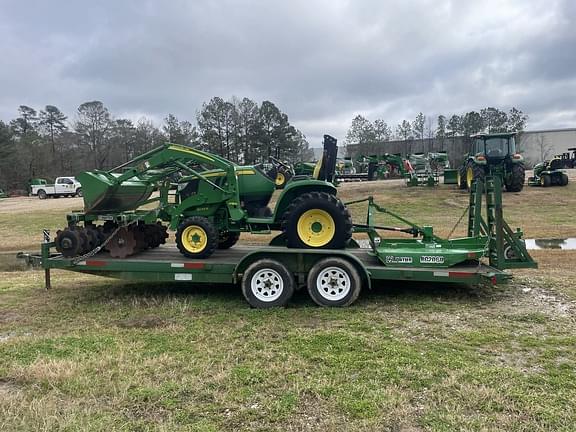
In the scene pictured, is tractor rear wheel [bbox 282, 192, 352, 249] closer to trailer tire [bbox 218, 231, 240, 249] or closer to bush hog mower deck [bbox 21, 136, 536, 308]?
bush hog mower deck [bbox 21, 136, 536, 308]

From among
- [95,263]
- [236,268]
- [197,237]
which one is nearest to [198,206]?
[197,237]

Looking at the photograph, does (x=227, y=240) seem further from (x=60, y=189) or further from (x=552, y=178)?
(x=60, y=189)

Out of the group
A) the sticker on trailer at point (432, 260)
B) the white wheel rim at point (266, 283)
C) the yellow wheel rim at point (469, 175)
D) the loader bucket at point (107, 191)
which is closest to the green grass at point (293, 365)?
the white wheel rim at point (266, 283)

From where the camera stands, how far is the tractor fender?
6.48m

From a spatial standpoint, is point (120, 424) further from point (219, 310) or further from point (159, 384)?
point (219, 310)

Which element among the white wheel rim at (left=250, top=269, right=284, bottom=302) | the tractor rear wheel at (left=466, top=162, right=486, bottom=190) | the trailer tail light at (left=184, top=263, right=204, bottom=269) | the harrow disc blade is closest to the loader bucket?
the harrow disc blade

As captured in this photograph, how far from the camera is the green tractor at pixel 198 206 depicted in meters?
6.28

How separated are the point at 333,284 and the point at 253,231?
1.60 meters

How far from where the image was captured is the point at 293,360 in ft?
13.6

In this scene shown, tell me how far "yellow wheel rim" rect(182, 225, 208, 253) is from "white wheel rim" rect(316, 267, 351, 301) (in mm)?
1743

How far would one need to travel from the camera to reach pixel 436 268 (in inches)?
235

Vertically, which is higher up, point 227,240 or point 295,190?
point 295,190

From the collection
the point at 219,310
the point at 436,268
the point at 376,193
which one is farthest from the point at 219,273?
the point at 376,193

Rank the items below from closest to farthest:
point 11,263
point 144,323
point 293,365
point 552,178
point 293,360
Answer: point 293,365 < point 293,360 < point 144,323 < point 11,263 < point 552,178
